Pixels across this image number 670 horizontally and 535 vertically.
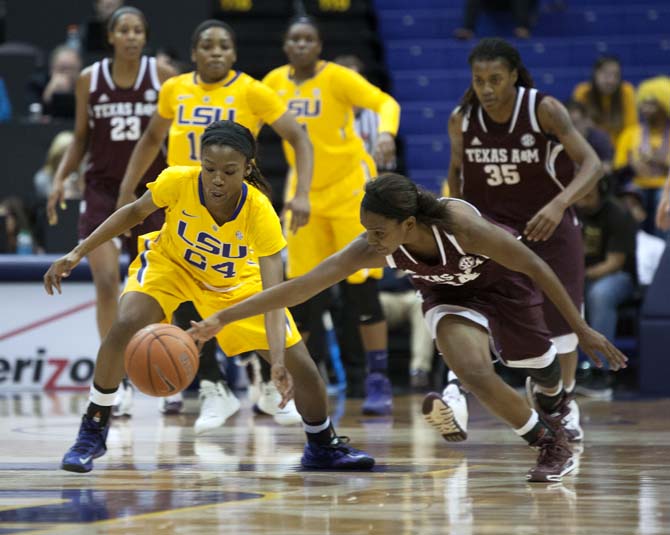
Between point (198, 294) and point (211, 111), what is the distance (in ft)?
4.49

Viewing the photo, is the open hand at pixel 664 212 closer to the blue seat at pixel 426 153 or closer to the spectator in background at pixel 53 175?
the spectator in background at pixel 53 175

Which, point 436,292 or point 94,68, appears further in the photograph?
point 94,68

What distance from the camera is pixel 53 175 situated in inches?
350

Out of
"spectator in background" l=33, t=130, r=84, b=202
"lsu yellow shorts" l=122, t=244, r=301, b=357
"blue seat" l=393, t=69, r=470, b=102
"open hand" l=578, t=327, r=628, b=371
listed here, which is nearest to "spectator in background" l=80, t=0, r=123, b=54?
"spectator in background" l=33, t=130, r=84, b=202

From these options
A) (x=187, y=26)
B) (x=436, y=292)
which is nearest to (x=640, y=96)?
(x=187, y=26)

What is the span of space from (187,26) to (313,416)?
7.41 meters

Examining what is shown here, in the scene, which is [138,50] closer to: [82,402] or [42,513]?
[82,402]

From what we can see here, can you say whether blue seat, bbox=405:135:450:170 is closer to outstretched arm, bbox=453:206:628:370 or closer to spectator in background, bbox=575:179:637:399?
spectator in background, bbox=575:179:637:399

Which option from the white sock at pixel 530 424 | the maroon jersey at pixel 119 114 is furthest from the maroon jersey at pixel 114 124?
the white sock at pixel 530 424

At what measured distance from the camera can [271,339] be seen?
14.8ft

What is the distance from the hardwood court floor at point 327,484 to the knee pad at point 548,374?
32 cm

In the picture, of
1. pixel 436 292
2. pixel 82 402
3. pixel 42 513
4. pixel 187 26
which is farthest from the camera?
pixel 187 26

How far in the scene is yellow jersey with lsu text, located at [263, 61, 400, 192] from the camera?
6.88m

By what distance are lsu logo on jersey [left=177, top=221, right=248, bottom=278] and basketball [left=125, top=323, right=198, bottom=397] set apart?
1.68ft
